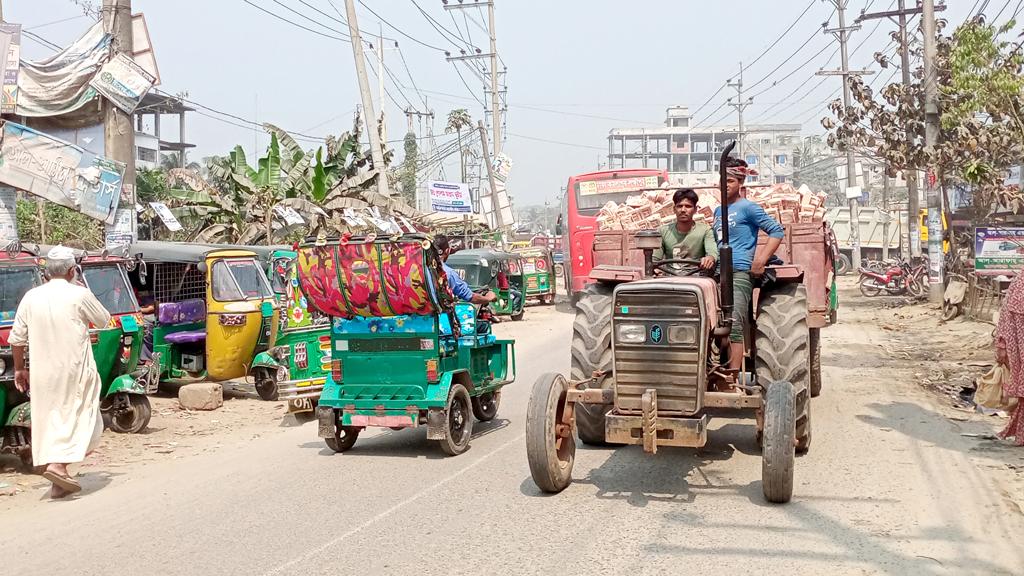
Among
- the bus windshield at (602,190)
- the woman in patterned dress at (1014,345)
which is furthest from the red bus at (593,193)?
the woman in patterned dress at (1014,345)

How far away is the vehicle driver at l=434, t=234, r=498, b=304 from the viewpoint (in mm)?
9070

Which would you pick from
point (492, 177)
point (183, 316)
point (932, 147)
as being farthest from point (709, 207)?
point (492, 177)

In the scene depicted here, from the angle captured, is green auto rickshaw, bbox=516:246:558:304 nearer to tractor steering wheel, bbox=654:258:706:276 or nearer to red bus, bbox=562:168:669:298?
red bus, bbox=562:168:669:298

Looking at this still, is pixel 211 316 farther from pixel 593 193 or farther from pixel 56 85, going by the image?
pixel 593 193

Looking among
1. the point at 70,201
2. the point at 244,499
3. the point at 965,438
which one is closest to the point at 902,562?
the point at 965,438

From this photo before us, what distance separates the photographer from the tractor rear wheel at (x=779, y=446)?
20.4 ft

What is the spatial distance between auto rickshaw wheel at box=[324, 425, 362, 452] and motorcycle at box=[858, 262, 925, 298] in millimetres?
24010

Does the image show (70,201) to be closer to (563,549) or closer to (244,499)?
(244,499)

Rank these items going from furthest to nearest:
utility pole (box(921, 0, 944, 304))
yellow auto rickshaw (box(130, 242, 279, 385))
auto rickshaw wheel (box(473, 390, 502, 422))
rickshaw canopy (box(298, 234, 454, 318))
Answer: utility pole (box(921, 0, 944, 304)) < yellow auto rickshaw (box(130, 242, 279, 385)) < auto rickshaw wheel (box(473, 390, 502, 422)) < rickshaw canopy (box(298, 234, 454, 318))

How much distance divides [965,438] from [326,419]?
A: 620 centimetres

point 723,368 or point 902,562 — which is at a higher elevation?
point 723,368

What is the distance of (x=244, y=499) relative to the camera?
7.32m

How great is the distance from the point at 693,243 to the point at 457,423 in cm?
294

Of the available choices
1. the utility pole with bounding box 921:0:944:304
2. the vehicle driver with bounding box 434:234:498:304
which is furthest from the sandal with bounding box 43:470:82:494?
the utility pole with bounding box 921:0:944:304
